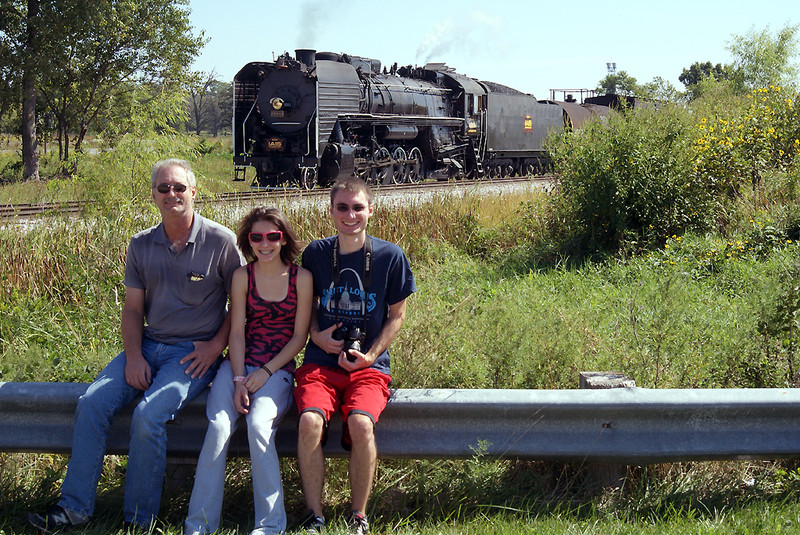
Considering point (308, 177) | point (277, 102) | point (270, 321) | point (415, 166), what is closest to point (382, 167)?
point (415, 166)

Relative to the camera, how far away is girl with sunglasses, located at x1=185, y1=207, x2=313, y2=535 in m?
3.35

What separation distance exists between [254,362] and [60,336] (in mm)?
2460

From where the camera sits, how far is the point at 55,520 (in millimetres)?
3297

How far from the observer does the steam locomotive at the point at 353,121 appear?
18.0 meters

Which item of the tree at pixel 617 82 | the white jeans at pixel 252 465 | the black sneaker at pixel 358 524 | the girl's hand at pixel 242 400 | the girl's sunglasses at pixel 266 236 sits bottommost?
the black sneaker at pixel 358 524

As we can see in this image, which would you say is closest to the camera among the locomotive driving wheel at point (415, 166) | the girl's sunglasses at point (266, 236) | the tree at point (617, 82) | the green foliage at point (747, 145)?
the girl's sunglasses at point (266, 236)

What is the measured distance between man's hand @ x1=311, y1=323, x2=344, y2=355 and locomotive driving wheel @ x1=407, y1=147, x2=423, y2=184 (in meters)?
17.7

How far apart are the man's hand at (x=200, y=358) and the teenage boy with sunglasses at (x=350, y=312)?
0.46m

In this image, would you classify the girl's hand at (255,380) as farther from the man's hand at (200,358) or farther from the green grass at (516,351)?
the green grass at (516,351)

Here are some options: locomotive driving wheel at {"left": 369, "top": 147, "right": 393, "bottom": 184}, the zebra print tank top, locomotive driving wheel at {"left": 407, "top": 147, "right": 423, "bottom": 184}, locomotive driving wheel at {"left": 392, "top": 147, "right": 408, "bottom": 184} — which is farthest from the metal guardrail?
locomotive driving wheel at {"left": 407, "top": 147, "right": 423, "bottom": 184}

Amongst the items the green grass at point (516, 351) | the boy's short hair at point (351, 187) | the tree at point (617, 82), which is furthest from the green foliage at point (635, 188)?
→ the tree at point (617, 82)

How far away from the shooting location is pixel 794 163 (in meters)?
9.78

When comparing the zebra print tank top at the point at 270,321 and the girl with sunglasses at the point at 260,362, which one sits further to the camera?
the zebra print tank top at the point at 270,321

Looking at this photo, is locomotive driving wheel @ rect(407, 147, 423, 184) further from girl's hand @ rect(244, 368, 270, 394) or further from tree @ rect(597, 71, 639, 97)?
tree @ rect(597, 71, 639, 97)
